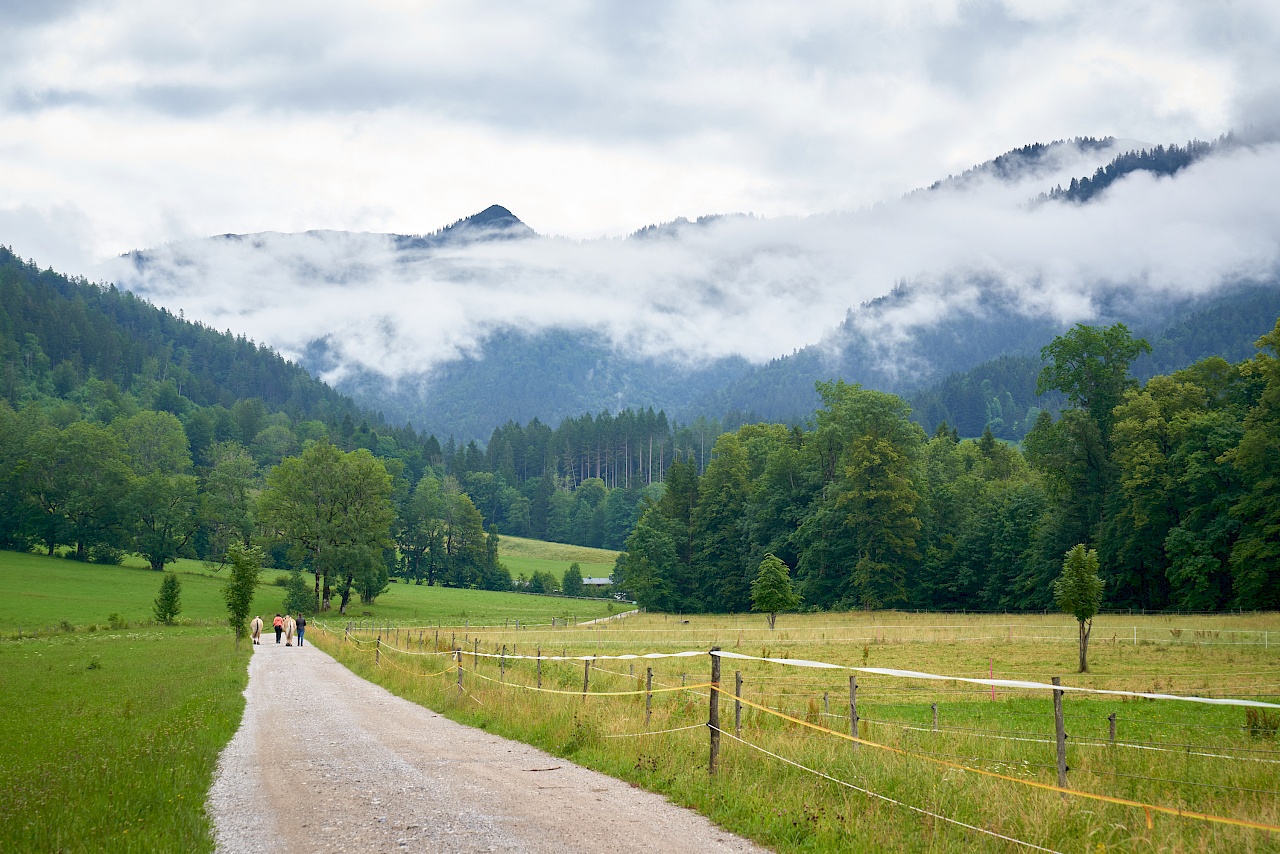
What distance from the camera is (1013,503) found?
82938mm

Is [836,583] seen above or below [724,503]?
below

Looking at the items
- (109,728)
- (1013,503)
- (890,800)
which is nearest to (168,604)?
(109,728)

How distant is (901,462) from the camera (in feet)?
265

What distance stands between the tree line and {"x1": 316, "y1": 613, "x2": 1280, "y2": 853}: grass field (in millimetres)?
25756

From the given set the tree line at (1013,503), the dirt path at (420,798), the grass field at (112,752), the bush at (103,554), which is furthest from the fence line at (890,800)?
the bush at (103,554)

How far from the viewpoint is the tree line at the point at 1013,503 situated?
195 ft

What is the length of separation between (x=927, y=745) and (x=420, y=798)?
7646 millimetres

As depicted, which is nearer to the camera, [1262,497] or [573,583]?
[1262,497]

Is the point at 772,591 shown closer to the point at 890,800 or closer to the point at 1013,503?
the point at 1013,503

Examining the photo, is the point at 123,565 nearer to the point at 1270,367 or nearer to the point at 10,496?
the point at 10,496

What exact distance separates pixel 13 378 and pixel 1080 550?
20982cm

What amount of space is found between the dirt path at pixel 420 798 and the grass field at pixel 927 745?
742 millimetres

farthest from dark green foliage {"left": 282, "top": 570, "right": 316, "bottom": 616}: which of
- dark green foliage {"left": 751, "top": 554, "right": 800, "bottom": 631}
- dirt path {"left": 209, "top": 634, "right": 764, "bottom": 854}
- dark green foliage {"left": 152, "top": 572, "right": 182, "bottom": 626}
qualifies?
dirt path {"left": 209, "top": 634, "right": 764, "bottom": 854}

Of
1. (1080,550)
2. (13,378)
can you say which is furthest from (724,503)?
(13,378)
